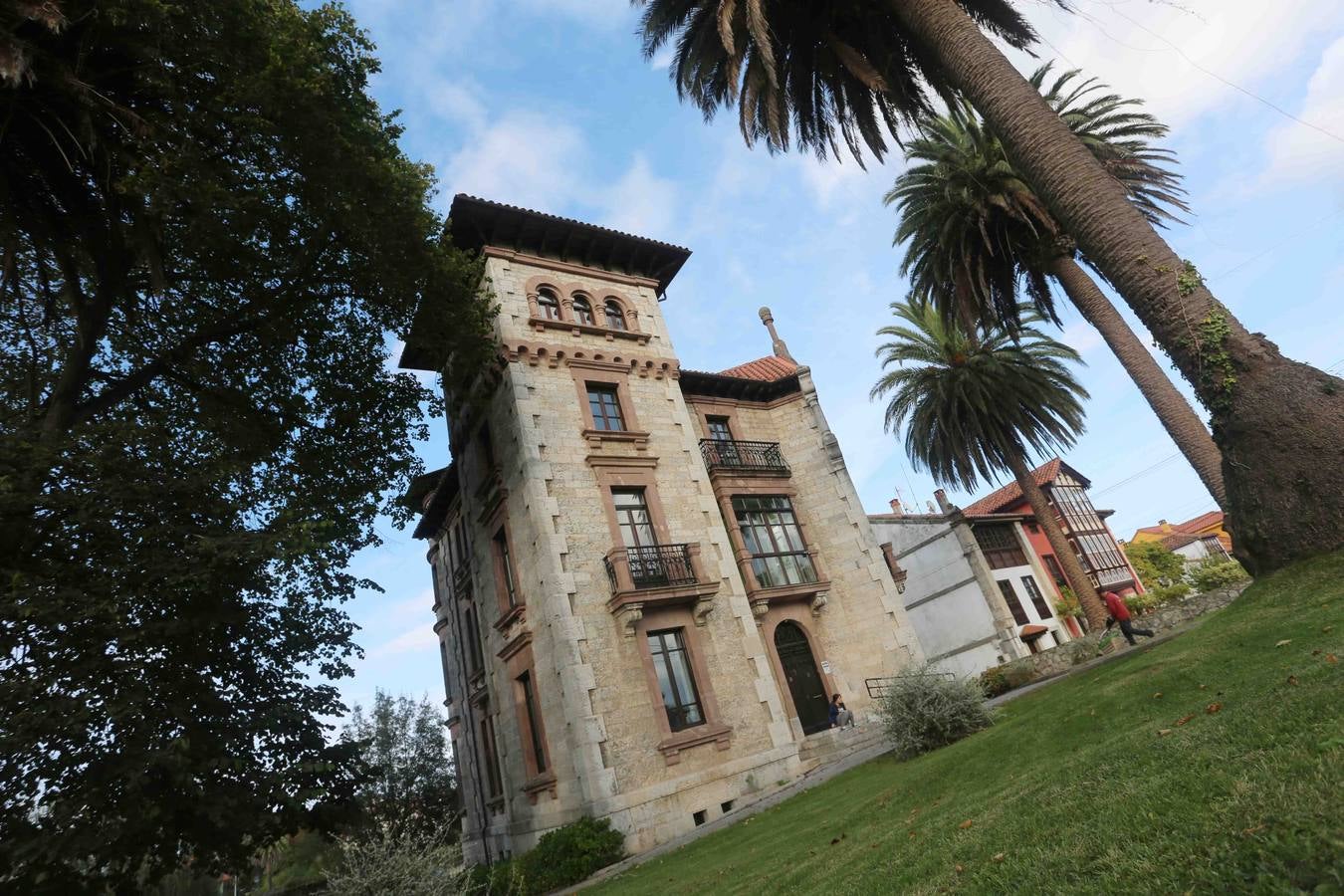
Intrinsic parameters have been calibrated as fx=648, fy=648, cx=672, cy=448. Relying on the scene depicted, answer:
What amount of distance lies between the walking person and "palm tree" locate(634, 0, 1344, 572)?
12.1 meters

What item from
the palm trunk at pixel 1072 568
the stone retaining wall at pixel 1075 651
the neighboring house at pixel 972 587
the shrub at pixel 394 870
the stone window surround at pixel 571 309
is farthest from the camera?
the neighboring house at pixel 972 587

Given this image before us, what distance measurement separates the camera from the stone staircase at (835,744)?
651 inches

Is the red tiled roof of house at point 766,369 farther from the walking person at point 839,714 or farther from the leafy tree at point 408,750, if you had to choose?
the leafy tree at point 408,750

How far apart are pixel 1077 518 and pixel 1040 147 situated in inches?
1688

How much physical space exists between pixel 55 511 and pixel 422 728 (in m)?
46.4

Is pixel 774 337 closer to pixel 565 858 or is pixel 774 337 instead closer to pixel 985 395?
pixel 985 395

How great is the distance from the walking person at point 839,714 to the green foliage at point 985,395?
12352 millimetres

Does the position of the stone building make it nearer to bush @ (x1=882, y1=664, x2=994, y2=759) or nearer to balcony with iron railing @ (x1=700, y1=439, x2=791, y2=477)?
balcony with iron railing @ (x1=700, y1=439, x2=791, y2=477)

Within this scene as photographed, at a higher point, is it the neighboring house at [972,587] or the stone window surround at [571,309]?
the stone window surround at [571,309]

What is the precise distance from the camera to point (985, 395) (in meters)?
25.3

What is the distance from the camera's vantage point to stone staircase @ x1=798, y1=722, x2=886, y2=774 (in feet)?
54.2

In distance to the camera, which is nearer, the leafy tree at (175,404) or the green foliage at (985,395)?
the leafy tree at (175,404)

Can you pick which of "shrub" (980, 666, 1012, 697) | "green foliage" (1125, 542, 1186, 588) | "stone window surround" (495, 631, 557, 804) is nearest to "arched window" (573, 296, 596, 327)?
"stone window surround" (495, 631, 557, 804)

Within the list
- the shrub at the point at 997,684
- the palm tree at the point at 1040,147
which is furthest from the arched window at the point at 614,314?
the shrub at the point at 997,684
